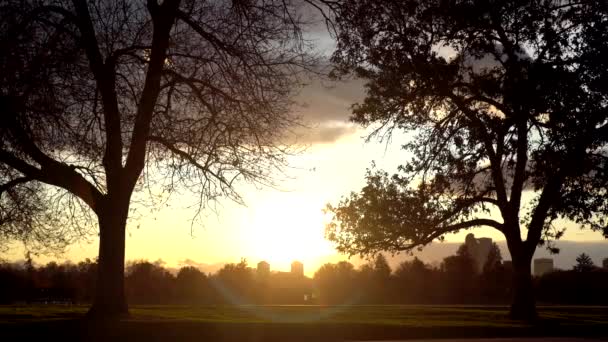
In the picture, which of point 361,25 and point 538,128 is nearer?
point 361,25

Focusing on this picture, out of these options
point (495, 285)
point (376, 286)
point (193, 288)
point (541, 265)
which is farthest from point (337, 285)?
point (541, 265)

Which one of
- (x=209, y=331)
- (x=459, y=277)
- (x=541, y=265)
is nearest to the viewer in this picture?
(x=209, y=331)

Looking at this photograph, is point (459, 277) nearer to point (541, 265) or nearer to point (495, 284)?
point (495, 284)

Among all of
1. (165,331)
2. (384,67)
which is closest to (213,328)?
(165,331)

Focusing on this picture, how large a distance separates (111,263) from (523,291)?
A: 15.5 metres

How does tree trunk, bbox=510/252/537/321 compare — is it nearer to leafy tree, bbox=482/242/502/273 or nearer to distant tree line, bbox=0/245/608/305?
distant tree line, bbox=0/245/608/305

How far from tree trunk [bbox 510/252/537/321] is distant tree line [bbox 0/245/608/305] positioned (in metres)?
14.5

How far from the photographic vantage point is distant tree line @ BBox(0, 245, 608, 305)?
44.8m

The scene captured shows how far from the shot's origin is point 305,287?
205 ft

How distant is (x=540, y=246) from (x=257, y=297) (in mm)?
24019

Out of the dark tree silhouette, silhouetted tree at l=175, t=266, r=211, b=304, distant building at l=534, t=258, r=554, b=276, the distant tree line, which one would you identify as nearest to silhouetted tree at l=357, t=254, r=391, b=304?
the distant tree line

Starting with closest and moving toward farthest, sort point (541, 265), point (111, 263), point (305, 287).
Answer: point (111, 263)
point (305, 287)
point (541, 265)

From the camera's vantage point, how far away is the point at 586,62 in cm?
2217

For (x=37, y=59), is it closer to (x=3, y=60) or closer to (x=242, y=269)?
(x=3, y=60)
